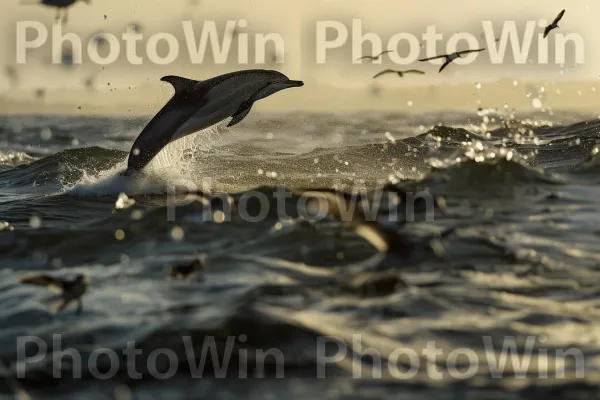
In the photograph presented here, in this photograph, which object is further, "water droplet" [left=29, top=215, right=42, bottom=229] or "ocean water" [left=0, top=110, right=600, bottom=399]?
"water droplet" [left=29, top=215, right=42, bottom=229]

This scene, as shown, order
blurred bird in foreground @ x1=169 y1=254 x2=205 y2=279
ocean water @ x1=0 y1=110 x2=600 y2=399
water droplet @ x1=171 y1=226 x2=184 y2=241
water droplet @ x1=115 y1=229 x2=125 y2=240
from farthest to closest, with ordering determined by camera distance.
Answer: water droplet @ x1=115 y1=229 x2=125 y2=240, water droplet @ x1=171 y1=226 x2=184 y2=241, blurred bird in foreground @ x1=169 y1=254 x2=205 y2=279, ocean water @ x1=0 y1=110 x2=600 y2=399

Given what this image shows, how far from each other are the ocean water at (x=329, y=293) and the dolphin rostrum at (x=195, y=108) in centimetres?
169

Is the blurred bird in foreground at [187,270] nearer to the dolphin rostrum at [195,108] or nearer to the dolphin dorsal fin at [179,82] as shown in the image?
the dolphin rostrum at [195,108]

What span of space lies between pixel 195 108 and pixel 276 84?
89.5 inches

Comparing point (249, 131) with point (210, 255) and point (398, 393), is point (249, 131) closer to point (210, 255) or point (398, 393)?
point (210, 255)

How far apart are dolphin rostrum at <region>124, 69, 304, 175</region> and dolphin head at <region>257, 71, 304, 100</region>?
0.52 meters

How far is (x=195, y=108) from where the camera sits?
17.4 metres

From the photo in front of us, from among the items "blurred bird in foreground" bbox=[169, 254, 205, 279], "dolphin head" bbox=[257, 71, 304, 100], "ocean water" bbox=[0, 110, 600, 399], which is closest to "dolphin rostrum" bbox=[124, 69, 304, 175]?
"dolphin head" bbox=[257, 71, 304, 100]

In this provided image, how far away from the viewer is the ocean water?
22.6ft

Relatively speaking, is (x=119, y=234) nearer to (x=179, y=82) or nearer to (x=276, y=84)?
(x=179, y=82)

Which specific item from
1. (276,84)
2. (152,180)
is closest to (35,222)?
(152,180)

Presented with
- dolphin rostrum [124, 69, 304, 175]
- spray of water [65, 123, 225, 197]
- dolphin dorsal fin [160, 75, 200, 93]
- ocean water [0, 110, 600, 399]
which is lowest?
ocean water [0, 110, 600, 399]

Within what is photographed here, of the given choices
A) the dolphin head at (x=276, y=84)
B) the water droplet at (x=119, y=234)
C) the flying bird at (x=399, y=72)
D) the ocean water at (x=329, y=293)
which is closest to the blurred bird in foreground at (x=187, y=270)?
the ocean water at (x=329, y=293)

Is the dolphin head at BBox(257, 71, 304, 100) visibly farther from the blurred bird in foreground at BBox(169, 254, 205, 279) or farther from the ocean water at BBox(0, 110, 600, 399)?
the blurred bird in foreground at BBox(169, 254, 205, 279)
